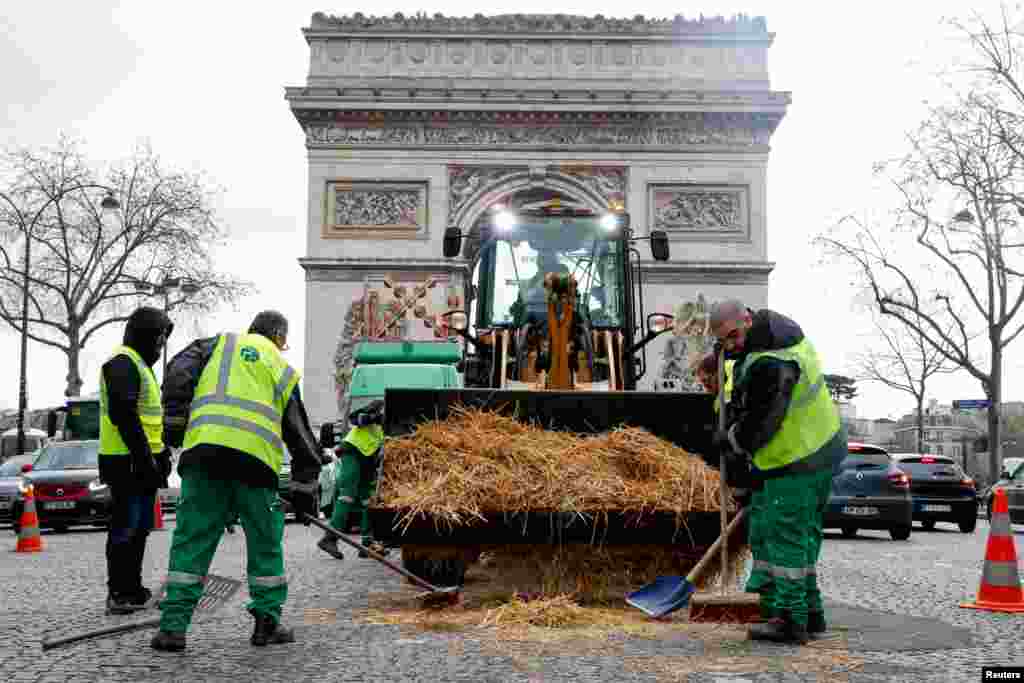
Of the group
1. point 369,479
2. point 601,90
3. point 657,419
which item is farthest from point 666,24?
point 657,419

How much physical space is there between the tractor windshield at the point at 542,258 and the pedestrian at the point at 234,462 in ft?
22.8

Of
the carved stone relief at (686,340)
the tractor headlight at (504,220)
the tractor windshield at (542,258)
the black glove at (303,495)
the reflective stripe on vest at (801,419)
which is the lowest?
the black glove at (303,495)

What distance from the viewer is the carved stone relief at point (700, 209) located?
38.9 metres

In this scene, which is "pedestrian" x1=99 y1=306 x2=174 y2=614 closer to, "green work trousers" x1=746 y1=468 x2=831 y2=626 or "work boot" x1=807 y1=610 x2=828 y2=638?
"green work trousers" x1=746 y1=468 x2=831 y2=626

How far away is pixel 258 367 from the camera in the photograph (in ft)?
20.4

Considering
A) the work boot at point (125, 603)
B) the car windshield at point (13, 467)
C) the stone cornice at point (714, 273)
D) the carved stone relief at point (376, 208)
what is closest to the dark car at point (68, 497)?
the car windshield at point (13, 467)

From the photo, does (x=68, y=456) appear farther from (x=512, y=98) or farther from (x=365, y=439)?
(x=512, y=98)

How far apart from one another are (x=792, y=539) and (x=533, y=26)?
116 feet

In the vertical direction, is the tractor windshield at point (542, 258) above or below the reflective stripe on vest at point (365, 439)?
above

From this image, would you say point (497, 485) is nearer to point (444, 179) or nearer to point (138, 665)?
point (138, 665)

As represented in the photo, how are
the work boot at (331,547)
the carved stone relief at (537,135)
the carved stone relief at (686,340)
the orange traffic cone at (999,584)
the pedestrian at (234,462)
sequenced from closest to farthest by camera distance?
the pedestrian at (234,462), the orange traffic cone at (999,584), the work boot at (331,547), the carved stone relief at (686,340), the carved stone relief at (537,135)

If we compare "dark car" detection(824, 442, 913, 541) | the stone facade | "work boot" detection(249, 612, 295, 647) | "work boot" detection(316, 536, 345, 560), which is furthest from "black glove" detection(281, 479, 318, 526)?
the stone facade

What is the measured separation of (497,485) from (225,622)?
66.7 inches

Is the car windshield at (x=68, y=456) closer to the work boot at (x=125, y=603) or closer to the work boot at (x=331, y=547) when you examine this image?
the work boot at (x=331, y=547)
